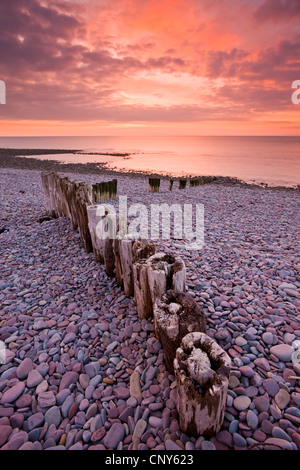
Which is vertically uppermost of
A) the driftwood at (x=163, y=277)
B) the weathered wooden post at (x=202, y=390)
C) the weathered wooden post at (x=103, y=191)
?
the weathered wooden post at (x=103, y=191)

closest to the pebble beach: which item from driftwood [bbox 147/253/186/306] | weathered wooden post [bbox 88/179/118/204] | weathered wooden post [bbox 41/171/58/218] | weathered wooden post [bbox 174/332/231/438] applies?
weathered wooden post [bbox 174/332/231/438]

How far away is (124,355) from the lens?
8.02ft

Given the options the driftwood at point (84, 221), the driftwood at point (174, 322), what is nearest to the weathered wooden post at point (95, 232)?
the driftwood at point (84, 221)

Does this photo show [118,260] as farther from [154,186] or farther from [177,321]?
[154,186]

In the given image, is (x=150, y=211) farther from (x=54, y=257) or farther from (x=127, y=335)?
(x=127, y=335)

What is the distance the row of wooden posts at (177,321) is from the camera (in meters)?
1.62

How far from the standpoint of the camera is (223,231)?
635 cm

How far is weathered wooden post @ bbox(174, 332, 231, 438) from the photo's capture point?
1.58 meters

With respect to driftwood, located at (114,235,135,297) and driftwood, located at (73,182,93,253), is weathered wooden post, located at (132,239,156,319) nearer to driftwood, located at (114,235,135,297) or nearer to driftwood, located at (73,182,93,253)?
driftwood, located at (114,235,135,297)

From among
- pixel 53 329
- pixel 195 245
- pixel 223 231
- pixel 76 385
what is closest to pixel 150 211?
pixel 223 231

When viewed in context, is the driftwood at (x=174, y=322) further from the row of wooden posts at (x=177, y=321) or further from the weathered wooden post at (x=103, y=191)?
the weathered wooden post at (x=103, y=191)

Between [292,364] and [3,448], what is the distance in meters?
2.38

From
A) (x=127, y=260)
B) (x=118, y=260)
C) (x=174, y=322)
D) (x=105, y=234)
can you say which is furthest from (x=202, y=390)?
(x=105, y=234)

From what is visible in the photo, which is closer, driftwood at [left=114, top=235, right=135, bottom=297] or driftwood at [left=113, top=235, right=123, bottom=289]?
driftwood at [left=114, top=235, right=135, bottom=297]
